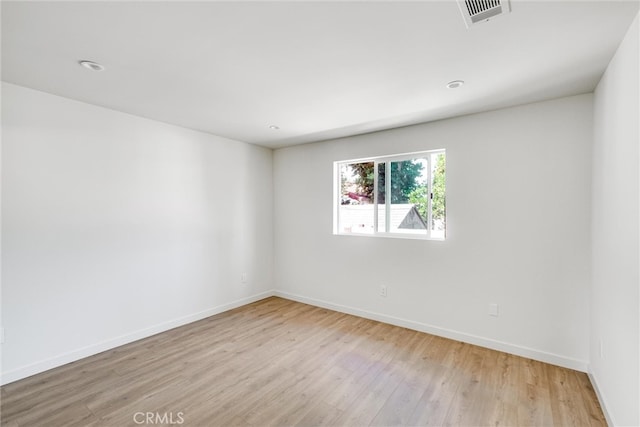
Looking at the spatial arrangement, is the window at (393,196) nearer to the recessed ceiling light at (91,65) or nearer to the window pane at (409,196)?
the window pane at (409,196)

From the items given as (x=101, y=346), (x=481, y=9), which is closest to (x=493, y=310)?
(x=481, y=9)

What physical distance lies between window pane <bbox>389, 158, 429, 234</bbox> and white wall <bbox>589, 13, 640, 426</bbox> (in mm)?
1449

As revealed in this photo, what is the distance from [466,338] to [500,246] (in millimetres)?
1018

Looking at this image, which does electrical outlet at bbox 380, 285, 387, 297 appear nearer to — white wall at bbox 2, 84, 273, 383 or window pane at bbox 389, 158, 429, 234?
window pane at bbox 389, 158, 429, 234

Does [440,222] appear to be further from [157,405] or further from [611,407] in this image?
[157,405]

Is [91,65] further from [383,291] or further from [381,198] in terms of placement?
[383,291]

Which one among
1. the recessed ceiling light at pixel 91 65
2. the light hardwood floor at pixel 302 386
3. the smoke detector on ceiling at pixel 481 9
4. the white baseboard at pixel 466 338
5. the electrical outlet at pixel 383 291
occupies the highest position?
the recessed ceiling light at pixel 91 65

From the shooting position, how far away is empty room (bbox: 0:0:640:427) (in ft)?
5.29

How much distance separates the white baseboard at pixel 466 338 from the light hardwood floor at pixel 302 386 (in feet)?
0.27

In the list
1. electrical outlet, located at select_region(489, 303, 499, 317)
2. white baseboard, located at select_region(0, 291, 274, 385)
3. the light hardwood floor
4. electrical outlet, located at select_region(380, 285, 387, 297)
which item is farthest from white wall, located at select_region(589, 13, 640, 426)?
white baseboard, located at select_region(0, 291, 274, 385)

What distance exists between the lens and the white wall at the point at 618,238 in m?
1.46

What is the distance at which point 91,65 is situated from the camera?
1.99m

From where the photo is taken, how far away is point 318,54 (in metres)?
1.84

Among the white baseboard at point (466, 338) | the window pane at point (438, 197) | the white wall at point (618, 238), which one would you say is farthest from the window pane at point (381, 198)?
the white wall at point (618, 238)
